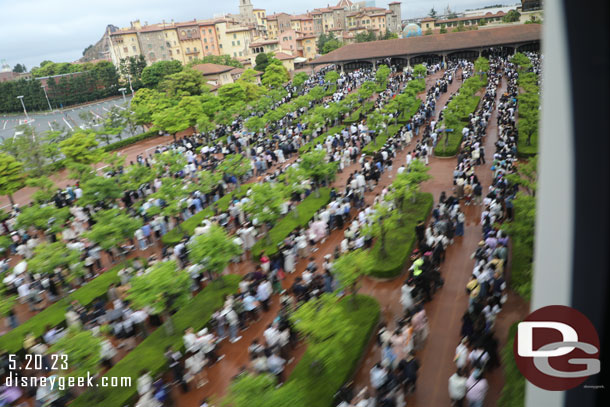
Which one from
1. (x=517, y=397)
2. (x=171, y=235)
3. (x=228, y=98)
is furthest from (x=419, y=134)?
(x=517, y=397)

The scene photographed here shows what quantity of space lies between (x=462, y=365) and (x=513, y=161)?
10553 millimetres

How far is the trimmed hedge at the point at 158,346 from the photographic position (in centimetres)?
852

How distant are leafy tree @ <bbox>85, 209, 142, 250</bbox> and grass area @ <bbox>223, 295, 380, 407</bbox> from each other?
7.14 m

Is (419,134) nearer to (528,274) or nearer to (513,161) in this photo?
(513,161)

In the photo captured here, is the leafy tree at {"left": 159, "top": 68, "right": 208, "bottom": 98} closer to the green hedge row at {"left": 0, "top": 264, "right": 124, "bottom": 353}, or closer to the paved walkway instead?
the green hedge row at {"left": 0, "top": 264, "right": 124, "bottom": 353}

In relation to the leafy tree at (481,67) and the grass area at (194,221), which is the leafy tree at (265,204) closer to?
the grass area at (194,221)

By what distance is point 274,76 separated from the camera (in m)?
47.4

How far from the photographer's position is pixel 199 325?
34.3 feet

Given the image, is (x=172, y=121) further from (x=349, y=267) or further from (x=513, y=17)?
(x=513, y=17)

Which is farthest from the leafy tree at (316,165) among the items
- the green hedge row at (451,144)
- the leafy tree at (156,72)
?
the leafy tree at (156,72)

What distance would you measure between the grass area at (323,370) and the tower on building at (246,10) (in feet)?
306

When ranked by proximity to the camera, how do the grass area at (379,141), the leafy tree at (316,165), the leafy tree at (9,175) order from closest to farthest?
the leafy tree at (316,165), the leafy tree at (9,175), the grass area at (379,141)

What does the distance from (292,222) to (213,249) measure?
15.4ft

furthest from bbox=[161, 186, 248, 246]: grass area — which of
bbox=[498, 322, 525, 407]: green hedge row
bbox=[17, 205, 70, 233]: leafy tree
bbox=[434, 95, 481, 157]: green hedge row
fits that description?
bbox=[498, 322, 525, 407]: green hedge row
